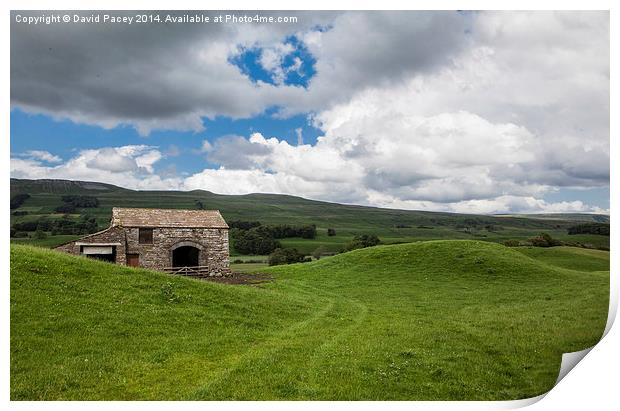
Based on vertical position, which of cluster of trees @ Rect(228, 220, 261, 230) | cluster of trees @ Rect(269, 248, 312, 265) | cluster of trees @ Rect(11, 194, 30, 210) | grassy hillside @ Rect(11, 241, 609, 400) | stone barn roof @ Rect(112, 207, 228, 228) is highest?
cluster of trees @ Rect(11, 194, 30, 210)

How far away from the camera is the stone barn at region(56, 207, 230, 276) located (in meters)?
31.8

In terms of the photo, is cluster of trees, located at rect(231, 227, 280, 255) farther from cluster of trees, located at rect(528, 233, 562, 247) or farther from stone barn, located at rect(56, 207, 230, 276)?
cluster of trees, located at rect(528, 233, 562, 247)

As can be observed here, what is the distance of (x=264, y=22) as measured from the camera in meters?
14.9

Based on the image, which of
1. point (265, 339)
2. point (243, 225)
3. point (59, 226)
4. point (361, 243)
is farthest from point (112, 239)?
point (361, 243)

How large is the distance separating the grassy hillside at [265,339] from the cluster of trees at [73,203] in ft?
8.90

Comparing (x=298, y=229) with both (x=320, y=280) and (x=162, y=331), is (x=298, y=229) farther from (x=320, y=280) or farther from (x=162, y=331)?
(x=162, y=331)

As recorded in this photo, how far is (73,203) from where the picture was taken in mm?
24000

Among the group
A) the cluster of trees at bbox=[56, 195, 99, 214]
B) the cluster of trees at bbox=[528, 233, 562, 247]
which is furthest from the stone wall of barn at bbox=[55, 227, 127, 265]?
the cluster of trees at bbox=[528, 233, 562, 247]

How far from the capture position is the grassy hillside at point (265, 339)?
11336 mm

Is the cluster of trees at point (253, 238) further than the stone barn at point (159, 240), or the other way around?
the cluster of trees at point (253, 238)

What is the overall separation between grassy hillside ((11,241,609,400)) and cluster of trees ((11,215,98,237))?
1249 mm

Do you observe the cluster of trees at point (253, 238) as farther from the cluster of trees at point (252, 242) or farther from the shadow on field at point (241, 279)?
the shadow on field at point (241, 279)

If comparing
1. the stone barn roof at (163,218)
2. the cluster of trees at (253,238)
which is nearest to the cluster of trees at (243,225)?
the cluster of trees at (253,238)
